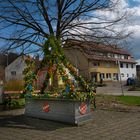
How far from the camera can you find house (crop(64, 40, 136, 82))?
19.0 metres

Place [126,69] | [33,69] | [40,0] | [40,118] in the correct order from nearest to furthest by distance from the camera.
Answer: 1. [40,118]
2. [33,69]
3. [40,0]
4. [126,69]

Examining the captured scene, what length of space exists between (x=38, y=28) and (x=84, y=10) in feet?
9.94

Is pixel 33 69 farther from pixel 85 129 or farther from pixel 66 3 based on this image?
pixel 66 3

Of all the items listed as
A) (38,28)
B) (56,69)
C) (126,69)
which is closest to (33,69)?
(56,69)

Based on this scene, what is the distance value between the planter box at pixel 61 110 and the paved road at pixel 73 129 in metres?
0.31

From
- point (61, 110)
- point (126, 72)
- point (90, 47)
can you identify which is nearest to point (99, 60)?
point (90, 47)

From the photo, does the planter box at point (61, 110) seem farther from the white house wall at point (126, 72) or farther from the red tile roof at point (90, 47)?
the white house wall at point (126, 72)

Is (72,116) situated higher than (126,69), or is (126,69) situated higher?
(126,69)

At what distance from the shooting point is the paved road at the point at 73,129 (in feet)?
29.5

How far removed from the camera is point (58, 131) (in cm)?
996

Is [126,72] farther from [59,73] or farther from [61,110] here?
[61,110]

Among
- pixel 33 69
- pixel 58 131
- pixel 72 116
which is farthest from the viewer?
pixel 33 69

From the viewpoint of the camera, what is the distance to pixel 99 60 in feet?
71.9

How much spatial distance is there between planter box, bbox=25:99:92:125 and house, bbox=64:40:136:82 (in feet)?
11.5
